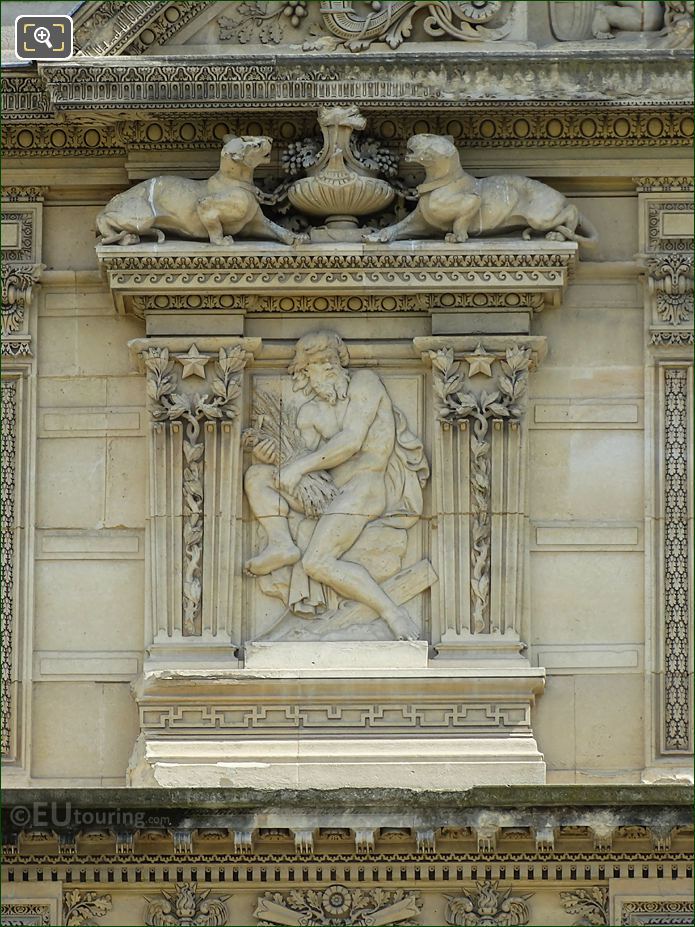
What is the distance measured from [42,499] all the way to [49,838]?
2186 mm

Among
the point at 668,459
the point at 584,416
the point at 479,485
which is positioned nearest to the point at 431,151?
the point at 584,416

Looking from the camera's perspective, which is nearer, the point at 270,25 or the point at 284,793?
the point at 284,793

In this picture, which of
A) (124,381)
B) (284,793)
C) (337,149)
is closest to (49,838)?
(284,793)

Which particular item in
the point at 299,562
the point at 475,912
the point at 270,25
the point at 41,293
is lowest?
the point at 475,912

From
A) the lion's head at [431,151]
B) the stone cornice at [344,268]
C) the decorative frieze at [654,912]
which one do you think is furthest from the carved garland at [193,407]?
the decorative frieze at [654,912]

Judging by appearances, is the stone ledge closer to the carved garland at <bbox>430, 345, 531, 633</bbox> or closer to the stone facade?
the stone facade

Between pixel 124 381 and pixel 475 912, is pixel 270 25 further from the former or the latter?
pixel 475 912

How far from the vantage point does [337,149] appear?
1997cm

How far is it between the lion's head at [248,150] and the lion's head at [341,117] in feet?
1.13

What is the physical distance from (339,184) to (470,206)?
76cm

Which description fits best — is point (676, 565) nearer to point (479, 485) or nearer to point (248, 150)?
point (479, 485)

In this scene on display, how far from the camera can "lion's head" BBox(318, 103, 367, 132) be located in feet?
65.5

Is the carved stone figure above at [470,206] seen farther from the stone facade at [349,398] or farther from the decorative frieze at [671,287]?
the decorative frieze at [671,287]

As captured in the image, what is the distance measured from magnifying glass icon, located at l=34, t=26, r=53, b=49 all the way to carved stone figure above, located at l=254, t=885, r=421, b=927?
16.7ft
